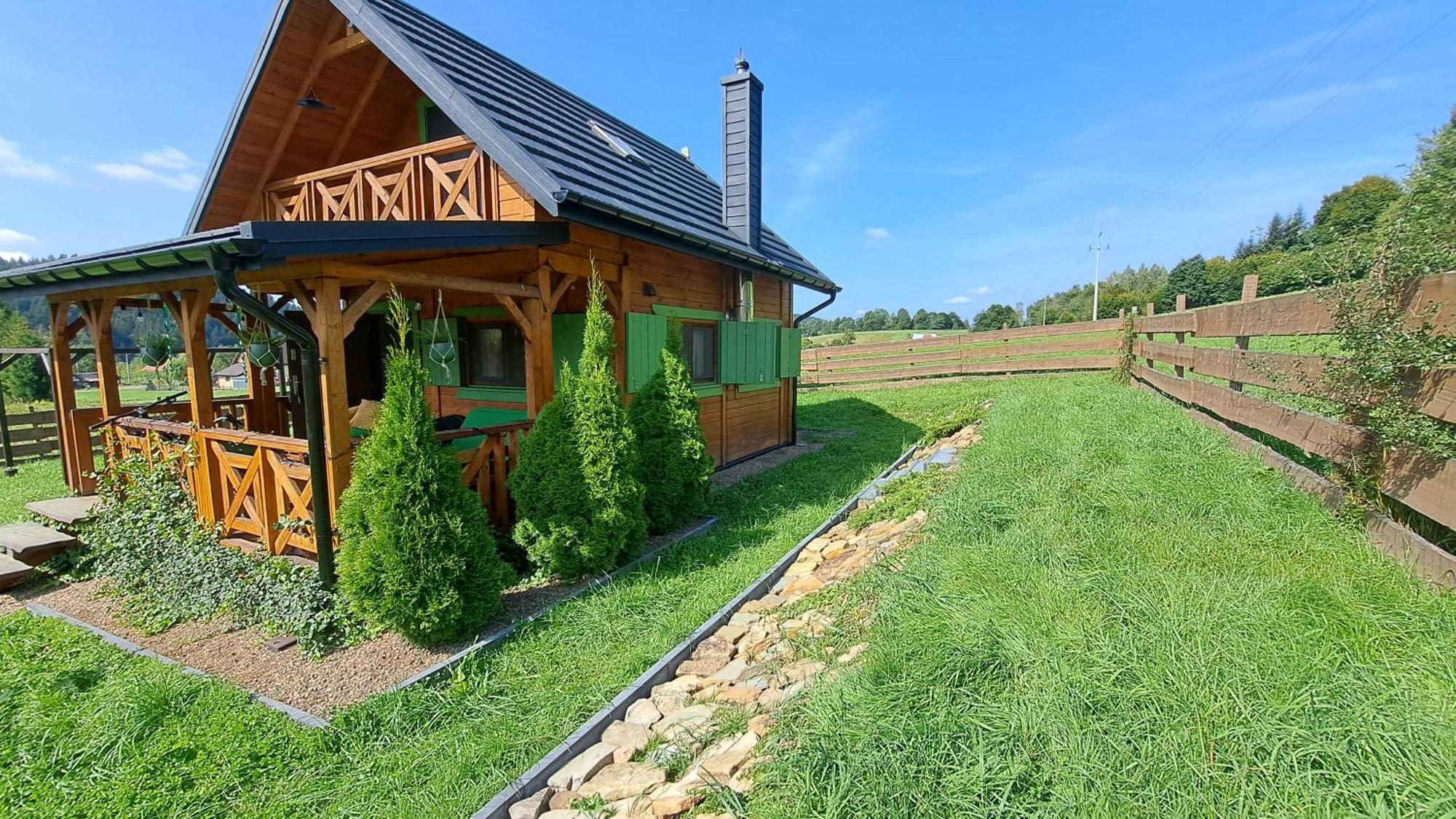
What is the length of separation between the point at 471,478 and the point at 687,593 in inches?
83.4

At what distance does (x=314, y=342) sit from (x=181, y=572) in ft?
8.34

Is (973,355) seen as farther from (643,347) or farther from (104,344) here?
(104,344)

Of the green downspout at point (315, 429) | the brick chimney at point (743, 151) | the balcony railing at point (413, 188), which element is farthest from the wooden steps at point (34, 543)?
the brick chimney at point (743, 151)

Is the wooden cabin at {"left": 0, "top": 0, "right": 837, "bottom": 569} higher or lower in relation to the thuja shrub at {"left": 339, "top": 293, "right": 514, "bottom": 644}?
higher

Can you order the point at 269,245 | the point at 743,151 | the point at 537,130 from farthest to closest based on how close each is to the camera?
the point at 743,151 → the point at 537,130 → the point at 269,245

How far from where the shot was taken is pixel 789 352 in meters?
10.1

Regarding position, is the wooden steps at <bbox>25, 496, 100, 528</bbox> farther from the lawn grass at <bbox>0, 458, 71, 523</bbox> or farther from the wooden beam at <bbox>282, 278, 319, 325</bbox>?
the wooden beam at <bbox>282, 278, 319, 325</bbox>

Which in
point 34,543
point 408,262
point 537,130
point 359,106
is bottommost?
point 34,543

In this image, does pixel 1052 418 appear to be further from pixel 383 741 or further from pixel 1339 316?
pixel 383 741

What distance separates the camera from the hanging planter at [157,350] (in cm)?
648

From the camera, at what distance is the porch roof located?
334 centimetres

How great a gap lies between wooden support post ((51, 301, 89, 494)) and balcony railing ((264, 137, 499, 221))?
113 inches

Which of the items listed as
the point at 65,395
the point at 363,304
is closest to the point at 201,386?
the point at 363,304

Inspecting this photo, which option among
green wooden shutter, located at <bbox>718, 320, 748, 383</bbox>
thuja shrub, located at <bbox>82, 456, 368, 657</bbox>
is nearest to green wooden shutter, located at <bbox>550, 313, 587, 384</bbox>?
green wooden shutter, located at <bbox>718, 320, 748, 383</bbox>
